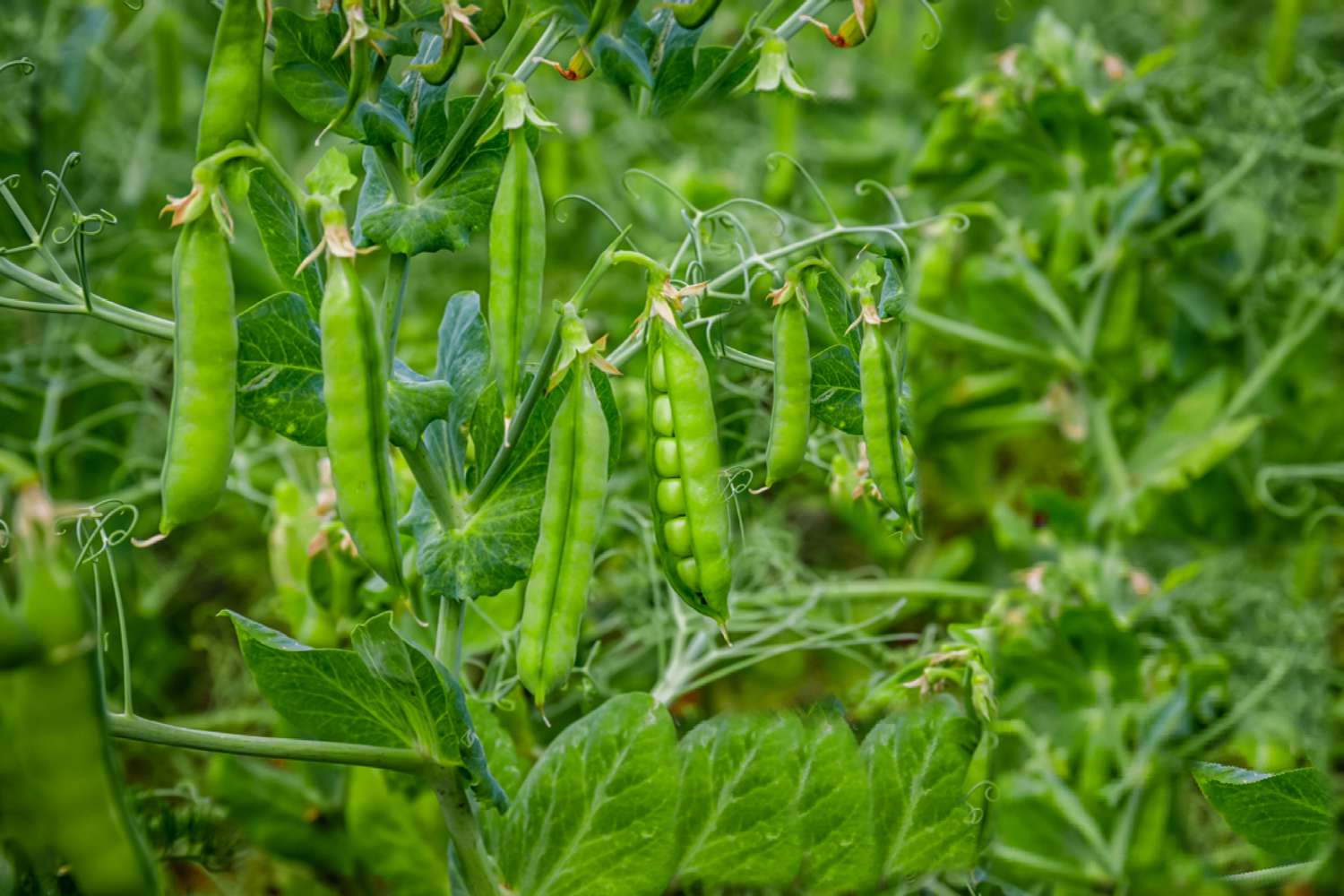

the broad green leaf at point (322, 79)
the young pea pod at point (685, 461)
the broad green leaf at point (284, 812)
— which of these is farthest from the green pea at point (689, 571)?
the broad green leaf at point (284, 812)

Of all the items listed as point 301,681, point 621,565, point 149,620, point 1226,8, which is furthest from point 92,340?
point 1226,8

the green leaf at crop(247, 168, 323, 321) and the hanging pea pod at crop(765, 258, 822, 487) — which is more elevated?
the green leaf at crop(247, 168, 323, 321)

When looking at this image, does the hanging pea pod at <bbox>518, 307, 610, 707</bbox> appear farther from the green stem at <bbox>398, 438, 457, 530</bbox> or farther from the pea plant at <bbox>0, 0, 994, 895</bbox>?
the green stem at <bbox>398, 438, 457, 530</bbox>

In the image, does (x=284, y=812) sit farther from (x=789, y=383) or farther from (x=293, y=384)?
(x=789, y=383)

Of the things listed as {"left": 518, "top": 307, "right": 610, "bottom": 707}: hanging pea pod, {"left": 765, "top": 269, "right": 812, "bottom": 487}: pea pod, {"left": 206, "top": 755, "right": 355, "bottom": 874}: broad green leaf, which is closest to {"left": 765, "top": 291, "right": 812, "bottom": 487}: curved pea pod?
{"left": 765, "top": 269, "right": 812, "bottom": 487}: pea pod

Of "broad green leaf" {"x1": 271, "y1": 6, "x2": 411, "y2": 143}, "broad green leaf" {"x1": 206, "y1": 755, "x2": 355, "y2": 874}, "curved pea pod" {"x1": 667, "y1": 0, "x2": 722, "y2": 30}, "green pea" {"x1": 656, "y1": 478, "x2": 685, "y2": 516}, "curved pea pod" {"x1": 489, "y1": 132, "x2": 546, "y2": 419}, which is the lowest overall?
"broad green leaf" {"x1": 206, "y1": 755, "x2": 355, "y2": 874}
